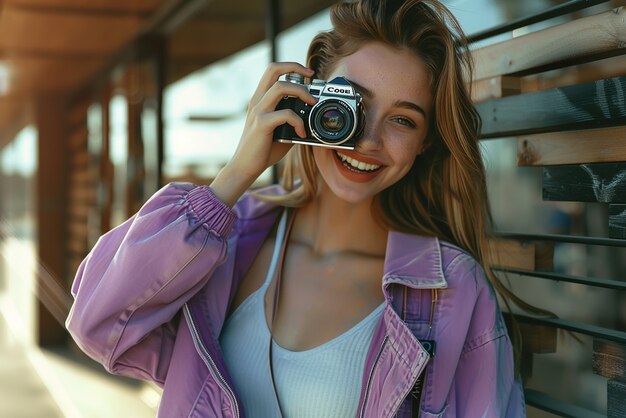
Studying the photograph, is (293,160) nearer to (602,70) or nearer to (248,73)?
(602,70)

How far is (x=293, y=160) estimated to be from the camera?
75.4 inches

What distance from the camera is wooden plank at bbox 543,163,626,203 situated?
142cm

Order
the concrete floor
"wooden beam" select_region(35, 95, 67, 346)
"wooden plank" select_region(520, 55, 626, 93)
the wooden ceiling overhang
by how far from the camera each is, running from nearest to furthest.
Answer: "wooden plank" select_region(520, 55, 626, 93)
the wooden ceiling overhang
the concrete floor
"wooden beam" select_region(35, 95, 67, 346)

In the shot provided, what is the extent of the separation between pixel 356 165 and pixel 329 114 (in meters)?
0.14

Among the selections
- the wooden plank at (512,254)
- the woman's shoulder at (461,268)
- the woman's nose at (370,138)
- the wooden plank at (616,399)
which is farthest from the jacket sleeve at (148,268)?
the wooden plank at (616,399)

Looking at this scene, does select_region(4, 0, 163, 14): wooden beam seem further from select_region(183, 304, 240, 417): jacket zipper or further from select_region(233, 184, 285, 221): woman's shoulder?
select_region(183, 304, 240, 417): jacket zipper

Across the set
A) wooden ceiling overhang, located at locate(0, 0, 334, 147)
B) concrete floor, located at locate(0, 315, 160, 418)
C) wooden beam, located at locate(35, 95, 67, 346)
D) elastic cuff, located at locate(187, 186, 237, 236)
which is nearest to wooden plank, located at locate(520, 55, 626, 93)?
elastic cuff, located at locate(187, 186, 237, 236)

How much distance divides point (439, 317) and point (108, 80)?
17.5 feet

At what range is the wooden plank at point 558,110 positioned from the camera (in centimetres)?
142

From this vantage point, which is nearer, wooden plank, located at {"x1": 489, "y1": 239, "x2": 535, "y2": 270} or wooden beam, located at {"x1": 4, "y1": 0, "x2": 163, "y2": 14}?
wooden plank, located at {"x1": 489, "y1": 239, "x2": 535, "y2": 270}

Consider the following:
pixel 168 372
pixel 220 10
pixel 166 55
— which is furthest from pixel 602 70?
pixel 166 55

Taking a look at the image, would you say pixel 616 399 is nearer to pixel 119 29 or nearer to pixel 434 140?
pixel 434 140

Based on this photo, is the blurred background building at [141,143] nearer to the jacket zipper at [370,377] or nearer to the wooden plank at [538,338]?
the wooden plank at [538,338]

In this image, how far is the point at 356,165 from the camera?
5.14ft
